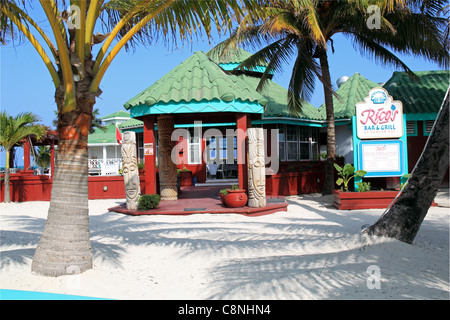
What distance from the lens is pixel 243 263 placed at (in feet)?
17.4

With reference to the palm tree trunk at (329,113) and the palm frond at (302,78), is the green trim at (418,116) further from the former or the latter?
the palm frond at (302,78)

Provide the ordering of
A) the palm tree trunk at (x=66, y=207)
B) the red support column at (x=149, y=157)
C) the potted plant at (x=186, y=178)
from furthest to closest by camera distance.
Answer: the potted plant at (x=186, y=178), the red support column at (x=149, y=157), the palm tree trunk at (x=66, y=207)

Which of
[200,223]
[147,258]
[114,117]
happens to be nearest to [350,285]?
[147,258]

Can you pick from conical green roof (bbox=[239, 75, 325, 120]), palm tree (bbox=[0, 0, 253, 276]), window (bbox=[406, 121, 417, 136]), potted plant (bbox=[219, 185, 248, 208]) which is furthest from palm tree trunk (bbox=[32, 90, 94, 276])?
window (bbox=[406, 121, 417, 136])

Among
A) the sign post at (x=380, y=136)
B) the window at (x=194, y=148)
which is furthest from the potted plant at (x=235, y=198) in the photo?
the window at (x=194, y=148)

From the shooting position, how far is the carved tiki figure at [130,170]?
34.5 feet

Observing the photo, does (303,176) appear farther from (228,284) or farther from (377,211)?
(228,284)

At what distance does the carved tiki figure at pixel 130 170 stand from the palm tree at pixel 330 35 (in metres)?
4.75

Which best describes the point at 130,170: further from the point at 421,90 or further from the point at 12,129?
the point at 421,90

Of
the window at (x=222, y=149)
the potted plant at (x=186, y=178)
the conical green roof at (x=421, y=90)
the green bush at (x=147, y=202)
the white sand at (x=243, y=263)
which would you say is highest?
the conical green roof at (x=421, y=90)

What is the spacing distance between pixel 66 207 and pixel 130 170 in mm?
5998

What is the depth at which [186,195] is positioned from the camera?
45.2 ft

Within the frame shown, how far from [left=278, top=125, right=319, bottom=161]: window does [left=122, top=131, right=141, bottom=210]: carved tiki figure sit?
28.0ft
